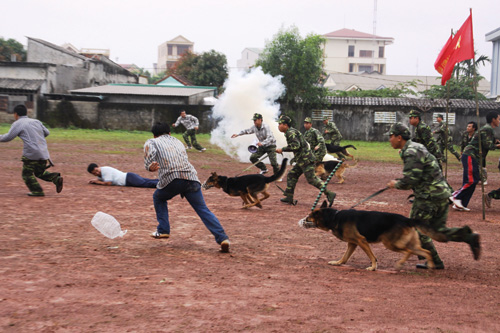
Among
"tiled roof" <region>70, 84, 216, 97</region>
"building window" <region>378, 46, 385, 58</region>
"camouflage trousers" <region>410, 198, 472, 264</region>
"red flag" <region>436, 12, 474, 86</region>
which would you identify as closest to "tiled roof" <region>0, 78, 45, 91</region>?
"tiled roof" <region>70, 84, 216, 97</region>

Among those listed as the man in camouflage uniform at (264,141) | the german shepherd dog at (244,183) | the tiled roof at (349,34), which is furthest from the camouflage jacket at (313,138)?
the tiled roof at (349,34)

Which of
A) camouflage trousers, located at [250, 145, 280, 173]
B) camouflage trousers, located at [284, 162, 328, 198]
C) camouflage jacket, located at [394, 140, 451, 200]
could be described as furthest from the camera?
camouflage trousers, located at [250, 145, 280, 173]

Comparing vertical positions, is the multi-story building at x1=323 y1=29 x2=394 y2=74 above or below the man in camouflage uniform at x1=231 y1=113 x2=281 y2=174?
above

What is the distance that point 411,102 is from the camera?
120 feet

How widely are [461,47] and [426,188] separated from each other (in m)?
5.32

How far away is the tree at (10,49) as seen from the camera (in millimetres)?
58059

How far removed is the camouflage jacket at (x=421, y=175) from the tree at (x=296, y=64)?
30.4m

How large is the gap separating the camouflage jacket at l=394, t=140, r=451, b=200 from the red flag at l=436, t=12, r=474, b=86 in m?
4.78

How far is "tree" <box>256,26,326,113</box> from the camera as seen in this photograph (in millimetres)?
36594

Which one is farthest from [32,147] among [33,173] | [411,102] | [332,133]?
[411,102]

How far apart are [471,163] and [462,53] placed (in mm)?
2294

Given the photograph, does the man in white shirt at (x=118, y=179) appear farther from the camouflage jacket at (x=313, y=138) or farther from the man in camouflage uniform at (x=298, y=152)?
the camouflage jacket at (x=313, y=138)

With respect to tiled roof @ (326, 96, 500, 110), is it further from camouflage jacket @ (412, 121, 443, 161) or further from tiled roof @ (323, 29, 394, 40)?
tiled roof @ (323, 29, 394, 40)

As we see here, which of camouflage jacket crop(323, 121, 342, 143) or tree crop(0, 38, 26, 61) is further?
tree crop(0, 38, 26, 61)
